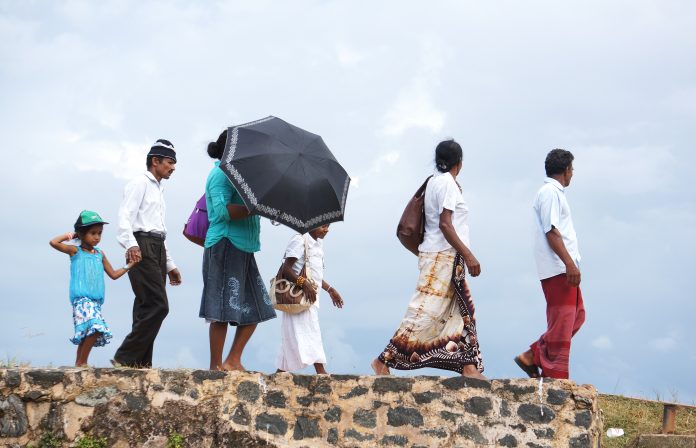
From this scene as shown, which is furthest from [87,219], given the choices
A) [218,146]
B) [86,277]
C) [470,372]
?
[470,372]

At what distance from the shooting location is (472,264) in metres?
7.96

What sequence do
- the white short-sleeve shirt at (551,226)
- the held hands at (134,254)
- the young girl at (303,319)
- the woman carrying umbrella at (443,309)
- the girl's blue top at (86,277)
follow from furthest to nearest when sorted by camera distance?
the young girl at (303,319) < the girl's blue top at (86,277) < the white short-sleeve shirt at (551,226) < the held hands at (134,254) < the woman carrying umbrella at (443,309)

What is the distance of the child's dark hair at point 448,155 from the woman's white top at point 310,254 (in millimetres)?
1679

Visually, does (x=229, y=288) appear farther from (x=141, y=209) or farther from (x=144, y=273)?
(x=141, y=209)

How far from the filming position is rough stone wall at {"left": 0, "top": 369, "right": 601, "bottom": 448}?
7.93m

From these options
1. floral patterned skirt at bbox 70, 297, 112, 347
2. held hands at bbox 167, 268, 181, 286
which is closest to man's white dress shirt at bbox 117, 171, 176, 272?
held hands at bbox 167, 268, 181, 286

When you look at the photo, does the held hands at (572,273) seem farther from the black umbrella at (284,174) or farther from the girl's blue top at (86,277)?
the girl's blue top at (86,277)

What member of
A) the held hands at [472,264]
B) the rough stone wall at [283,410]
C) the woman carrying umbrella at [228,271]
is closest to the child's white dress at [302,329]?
the woman carrying umbrella at [228,271]

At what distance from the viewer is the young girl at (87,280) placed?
8.63m

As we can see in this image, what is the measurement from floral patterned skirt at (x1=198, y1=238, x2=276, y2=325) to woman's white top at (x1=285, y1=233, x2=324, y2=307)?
3.17ft

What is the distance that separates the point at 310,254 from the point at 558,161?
259 cm

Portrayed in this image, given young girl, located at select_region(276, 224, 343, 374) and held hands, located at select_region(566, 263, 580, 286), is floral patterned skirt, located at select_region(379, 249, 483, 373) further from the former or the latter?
young girl, located at select_region(276, 224, 343, 374)

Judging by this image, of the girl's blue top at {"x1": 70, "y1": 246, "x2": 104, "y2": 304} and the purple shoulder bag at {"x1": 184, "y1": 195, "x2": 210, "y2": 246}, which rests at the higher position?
the purple shoulder bag at {"x1": 184, "y1": 195, "x2": 210, "y2": 246}

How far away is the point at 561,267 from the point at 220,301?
306 cm
